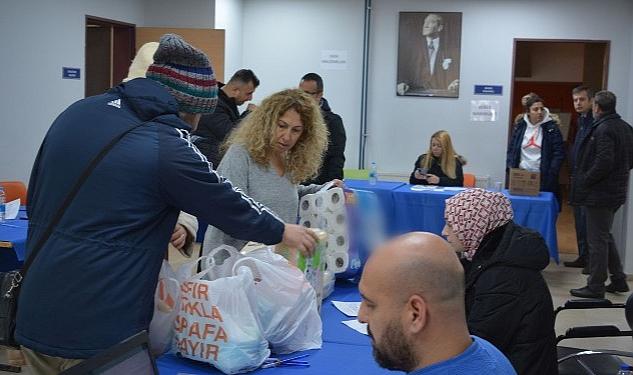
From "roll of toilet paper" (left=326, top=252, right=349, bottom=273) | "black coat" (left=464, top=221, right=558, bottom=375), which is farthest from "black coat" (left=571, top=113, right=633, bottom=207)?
"black coat" (left=464, top=221, right=558, bottom=375)

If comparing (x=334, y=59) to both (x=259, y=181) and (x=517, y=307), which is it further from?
(x=517, y=307)

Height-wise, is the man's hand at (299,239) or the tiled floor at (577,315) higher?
the man's hand at (299,239)

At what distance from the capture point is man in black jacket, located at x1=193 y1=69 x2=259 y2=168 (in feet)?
17.7

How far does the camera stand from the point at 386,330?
1.32m

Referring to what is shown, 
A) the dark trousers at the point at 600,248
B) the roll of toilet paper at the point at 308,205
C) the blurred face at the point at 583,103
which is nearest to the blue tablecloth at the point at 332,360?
the roll of toilet paper at the point at 308,205

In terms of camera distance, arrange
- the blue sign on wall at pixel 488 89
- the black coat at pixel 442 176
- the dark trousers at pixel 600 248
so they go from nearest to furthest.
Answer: the dark trousers at pixel 600 248, the black coat at pixel 442 176, the blue sign on wall at pixel 488 89

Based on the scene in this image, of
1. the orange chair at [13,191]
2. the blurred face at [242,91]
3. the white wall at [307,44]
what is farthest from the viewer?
the white wall at [307,44]

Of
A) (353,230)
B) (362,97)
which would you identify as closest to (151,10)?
(362,97)

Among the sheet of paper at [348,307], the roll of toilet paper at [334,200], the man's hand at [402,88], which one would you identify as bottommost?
the sheet of paper at [348,307]

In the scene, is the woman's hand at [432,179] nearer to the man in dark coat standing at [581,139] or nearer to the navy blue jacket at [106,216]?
the man in dark coat standing at [581,139]

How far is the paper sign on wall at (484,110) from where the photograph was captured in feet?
27.1

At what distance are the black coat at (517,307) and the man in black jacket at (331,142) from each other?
359 cm

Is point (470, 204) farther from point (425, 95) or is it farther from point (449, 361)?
point (425, 95)

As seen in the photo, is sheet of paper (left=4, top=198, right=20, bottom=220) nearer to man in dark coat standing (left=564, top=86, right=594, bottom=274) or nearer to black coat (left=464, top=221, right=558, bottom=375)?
black coat (left=464, top=221, right=558, bottom=375)
